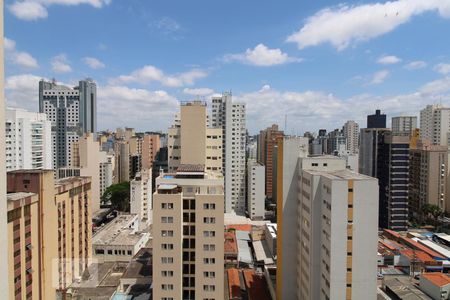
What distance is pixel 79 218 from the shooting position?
25203mm

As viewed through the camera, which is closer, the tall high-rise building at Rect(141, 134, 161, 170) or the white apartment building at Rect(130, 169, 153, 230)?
the white apartment building at Rect(130, 169, 153, 230)

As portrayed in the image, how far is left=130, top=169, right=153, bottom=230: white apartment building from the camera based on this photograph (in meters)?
43.3

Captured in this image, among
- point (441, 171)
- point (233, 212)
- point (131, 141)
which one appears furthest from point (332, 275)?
point (131, 141)

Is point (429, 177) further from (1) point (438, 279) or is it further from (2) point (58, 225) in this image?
(2) point (58, 225)

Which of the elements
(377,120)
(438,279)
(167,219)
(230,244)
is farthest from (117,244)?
(377,120)

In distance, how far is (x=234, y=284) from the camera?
24.5 m

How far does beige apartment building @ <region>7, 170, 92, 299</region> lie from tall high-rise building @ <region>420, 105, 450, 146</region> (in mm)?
64639

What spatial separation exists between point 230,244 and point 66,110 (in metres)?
68.6

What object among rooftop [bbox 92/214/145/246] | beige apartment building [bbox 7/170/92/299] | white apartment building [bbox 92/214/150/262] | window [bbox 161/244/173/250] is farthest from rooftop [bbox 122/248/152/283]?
window [bbox 161/244/173/250]

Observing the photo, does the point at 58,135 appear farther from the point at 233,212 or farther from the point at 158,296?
the point at 158,296

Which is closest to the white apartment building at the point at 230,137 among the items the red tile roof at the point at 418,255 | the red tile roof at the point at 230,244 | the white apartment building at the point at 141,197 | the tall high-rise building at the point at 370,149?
the white apartment building at the point at 141,197

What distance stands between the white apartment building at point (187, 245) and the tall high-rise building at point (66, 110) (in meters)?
59.3

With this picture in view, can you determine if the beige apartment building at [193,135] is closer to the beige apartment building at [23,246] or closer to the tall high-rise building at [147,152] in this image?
the beige apartment building at [23,246]

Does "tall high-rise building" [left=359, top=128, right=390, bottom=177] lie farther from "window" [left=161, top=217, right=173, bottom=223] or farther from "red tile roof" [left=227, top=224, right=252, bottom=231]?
"window" [left=161, top=217, right=173, bottom=223]
